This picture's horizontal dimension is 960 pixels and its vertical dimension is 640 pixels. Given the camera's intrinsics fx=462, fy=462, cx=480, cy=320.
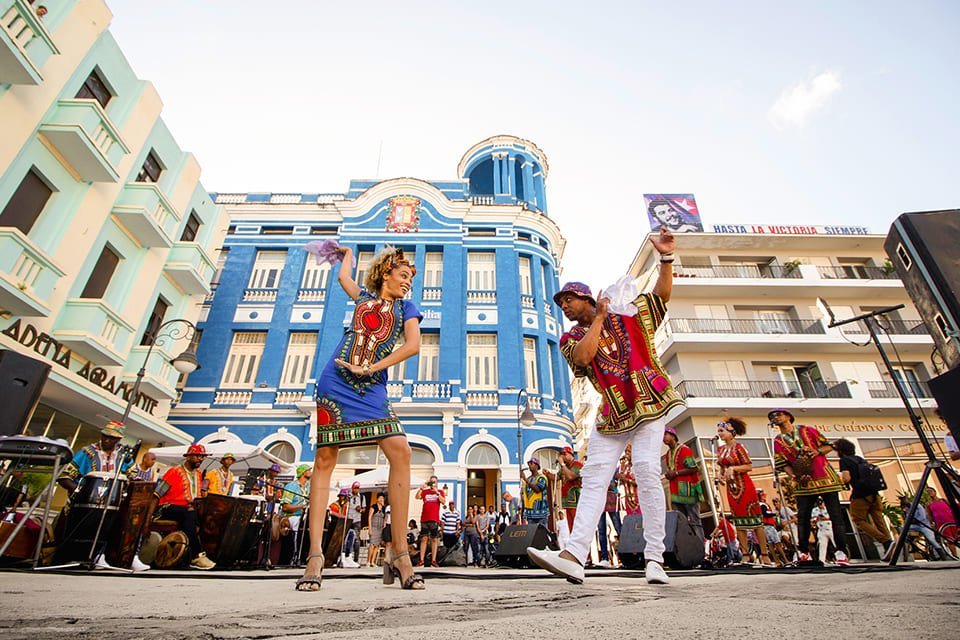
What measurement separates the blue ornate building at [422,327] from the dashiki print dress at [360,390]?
1116 cm

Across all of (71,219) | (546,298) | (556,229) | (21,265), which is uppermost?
(556,229)

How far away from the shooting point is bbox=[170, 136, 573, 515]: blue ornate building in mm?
15938

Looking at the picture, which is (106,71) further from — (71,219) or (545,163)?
(545,163)

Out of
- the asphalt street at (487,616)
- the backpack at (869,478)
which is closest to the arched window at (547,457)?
the backpack at (869,478)

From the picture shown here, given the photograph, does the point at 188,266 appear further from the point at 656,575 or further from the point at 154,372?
the point at 656,575

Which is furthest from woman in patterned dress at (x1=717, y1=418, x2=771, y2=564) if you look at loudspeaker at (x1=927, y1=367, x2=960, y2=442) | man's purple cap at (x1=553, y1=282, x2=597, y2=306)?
man's purple cap at (x1=553, y1=282, x2=597, y2=306)

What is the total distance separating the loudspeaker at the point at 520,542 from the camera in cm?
618

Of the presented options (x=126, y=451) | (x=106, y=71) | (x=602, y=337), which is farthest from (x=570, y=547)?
(x=106, y=71)

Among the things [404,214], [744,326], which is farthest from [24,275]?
[744,326]

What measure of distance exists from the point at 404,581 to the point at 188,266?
14.4 metres

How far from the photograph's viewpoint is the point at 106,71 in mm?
11320

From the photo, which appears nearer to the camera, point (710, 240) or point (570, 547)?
point (570, 547)

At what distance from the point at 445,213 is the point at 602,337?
18.3m

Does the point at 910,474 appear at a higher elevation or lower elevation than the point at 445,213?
lower
